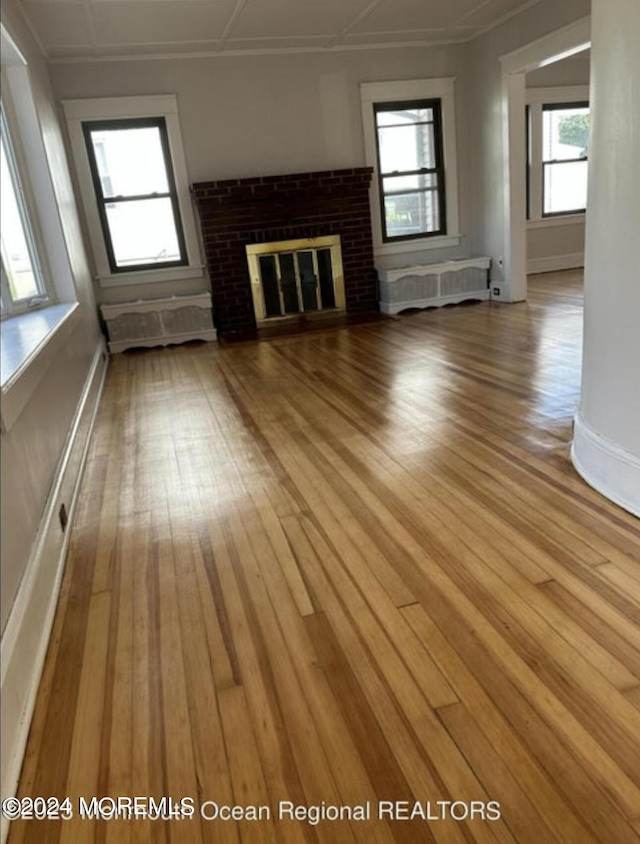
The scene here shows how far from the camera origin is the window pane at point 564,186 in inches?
342

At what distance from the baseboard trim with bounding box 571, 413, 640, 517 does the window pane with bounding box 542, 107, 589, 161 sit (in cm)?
751

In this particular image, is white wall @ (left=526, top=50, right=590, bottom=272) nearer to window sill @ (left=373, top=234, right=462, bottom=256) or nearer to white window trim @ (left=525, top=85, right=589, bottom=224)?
white window trim @ (left=525, top=85, right=589, bottom=224)

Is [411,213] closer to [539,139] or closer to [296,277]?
[296,277]

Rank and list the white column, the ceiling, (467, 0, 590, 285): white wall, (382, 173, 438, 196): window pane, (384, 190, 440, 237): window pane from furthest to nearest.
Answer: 1. (384, 190, 440, 237): window pane
2. (382, 173, 438, 196): window pane
3. (467, 0, 590, 285): white wall
4. the ceiling
5. the white column

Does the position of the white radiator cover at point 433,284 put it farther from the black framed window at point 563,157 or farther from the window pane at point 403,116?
the black framed window at point 563,157

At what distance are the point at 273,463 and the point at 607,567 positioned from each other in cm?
159

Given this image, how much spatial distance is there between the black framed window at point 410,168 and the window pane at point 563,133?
100 inches

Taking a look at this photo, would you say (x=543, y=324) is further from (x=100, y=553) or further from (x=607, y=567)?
(x=100, y=553)

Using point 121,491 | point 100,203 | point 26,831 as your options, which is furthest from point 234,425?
point 100,203

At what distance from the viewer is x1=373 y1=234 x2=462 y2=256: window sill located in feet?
23.0

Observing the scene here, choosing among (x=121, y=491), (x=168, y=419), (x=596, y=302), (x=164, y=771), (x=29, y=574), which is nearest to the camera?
(x=164, y=771)

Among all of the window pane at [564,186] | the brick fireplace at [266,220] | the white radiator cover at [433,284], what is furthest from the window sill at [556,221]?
the brick fireplace at [266,220]

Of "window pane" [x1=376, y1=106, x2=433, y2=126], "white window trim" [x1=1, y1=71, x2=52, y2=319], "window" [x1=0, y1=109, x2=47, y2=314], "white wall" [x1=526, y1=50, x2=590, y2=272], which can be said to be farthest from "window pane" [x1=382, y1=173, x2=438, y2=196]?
"window" [x1=0, y1=109, x2=47, y2=314]

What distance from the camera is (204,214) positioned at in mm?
6262
